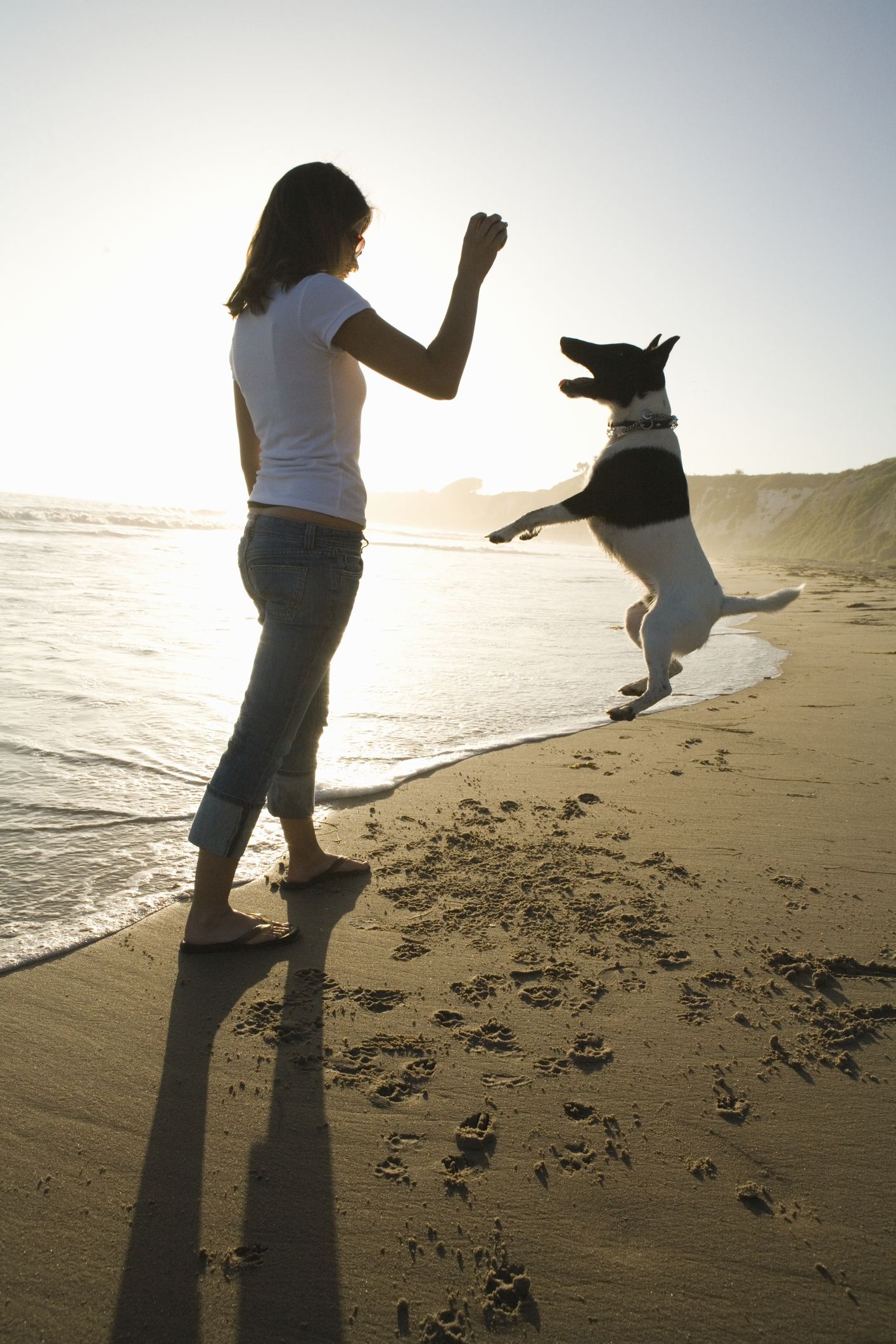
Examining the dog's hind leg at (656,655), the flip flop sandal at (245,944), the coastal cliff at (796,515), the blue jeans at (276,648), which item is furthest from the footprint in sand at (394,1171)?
the coastal cliff at (796,515)

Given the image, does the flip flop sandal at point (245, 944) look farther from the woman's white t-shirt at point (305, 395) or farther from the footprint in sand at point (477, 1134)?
the woman's white t-shirt at point (305, 395)

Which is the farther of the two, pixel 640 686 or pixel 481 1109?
pixel 640 686

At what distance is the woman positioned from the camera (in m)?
1.87

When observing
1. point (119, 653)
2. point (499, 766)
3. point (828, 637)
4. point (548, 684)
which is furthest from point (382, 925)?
point (828, 637)

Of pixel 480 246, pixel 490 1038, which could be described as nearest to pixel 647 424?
pixel 480 246

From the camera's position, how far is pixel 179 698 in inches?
169

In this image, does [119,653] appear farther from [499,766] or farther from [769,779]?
[769,779]

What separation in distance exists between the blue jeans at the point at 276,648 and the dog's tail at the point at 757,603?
1.64m

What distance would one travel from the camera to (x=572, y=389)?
3262 millimetres

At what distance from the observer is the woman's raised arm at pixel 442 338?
1.84 meters

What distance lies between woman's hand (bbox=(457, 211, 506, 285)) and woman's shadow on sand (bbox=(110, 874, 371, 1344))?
170 cm

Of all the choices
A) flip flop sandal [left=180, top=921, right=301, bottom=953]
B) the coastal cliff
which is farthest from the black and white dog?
the coastal cliff

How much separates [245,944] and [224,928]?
65 mm

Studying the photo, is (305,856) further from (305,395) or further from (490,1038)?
(305,395)
